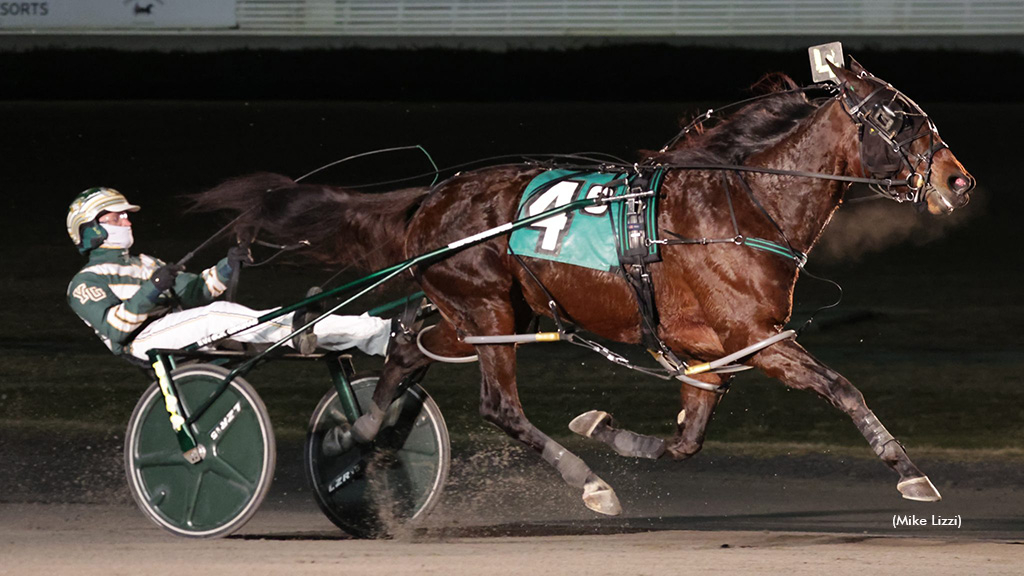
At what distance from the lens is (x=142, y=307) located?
481 cm

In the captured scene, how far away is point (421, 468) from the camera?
518 cm

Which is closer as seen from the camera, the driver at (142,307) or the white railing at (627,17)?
the driver at (142,307)

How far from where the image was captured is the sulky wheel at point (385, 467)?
5.11 meters

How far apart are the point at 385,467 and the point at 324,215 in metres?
0.94

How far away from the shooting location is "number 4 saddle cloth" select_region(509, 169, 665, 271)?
456 cm

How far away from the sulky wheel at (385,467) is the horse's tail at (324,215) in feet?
1.65

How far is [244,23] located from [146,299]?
28.9ft

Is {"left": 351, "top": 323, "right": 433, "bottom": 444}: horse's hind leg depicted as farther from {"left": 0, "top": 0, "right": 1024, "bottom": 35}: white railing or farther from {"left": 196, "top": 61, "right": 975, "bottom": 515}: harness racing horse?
{"left": 0, "top": 0, "right": 1024, "bottom": 35}: white railing

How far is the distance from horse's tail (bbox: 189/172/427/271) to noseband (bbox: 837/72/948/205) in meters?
1.68

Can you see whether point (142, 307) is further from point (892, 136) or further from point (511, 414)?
point (892, 136)

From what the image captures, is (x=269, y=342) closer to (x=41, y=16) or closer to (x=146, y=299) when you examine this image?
(x=146, y=299)

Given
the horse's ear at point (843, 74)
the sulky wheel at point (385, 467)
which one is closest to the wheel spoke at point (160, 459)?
the sulky wheel at point (385, 467)

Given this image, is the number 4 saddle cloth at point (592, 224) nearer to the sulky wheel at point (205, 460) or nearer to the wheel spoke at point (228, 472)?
the sulky wheel at point (205, 460)

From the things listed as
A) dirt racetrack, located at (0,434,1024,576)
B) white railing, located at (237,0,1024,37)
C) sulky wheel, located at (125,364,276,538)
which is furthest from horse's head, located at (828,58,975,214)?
white railing, located at (237,0,1024,37)
